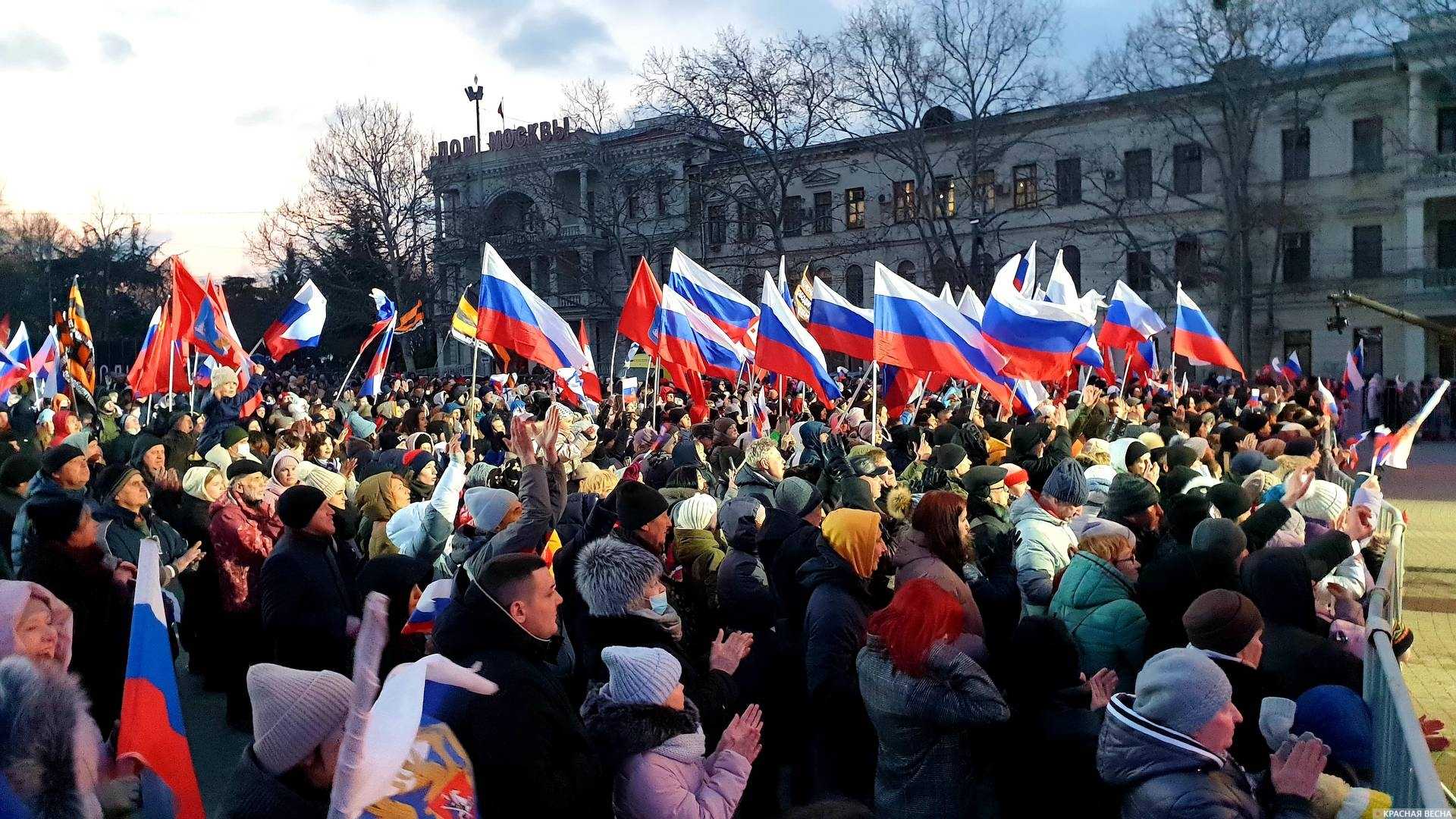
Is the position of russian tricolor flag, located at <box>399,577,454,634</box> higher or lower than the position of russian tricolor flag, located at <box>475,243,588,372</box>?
lower

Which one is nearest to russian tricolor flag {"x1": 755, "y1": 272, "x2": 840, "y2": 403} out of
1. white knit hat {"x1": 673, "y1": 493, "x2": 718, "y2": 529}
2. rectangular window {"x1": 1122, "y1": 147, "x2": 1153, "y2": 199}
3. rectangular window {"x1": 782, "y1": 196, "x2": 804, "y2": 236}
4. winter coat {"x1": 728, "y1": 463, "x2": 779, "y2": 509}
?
winter coat {"x1": 728, "y1": 463, "x2": 779, "y2": 509}

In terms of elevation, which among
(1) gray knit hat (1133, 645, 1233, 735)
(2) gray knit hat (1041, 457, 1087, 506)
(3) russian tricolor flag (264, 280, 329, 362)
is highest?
(3) russian tricolor flag (264, 280, 329, 362)

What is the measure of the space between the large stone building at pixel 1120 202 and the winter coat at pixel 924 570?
97.0 feet


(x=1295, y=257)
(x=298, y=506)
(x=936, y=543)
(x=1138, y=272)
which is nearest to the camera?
(x=936, y=543)

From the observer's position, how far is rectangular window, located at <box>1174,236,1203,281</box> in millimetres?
39062

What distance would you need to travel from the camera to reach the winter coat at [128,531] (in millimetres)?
5953

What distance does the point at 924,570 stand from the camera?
4.46 metres

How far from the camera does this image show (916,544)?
4.61 metres

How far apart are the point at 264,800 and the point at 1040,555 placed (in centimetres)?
370

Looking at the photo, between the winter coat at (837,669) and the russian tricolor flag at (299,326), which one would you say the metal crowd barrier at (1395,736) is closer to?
the winter coat at (837,669)

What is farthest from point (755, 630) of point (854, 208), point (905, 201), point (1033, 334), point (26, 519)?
point (854, 208)

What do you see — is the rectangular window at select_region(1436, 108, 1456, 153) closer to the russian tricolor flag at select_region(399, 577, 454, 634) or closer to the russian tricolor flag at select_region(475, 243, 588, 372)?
the russian tricolor flag at select_region(475, 243, 588, 372)

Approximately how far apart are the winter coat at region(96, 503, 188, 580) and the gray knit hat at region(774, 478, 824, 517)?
10.4 feet

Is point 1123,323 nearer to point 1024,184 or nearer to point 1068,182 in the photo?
point 1068,182
